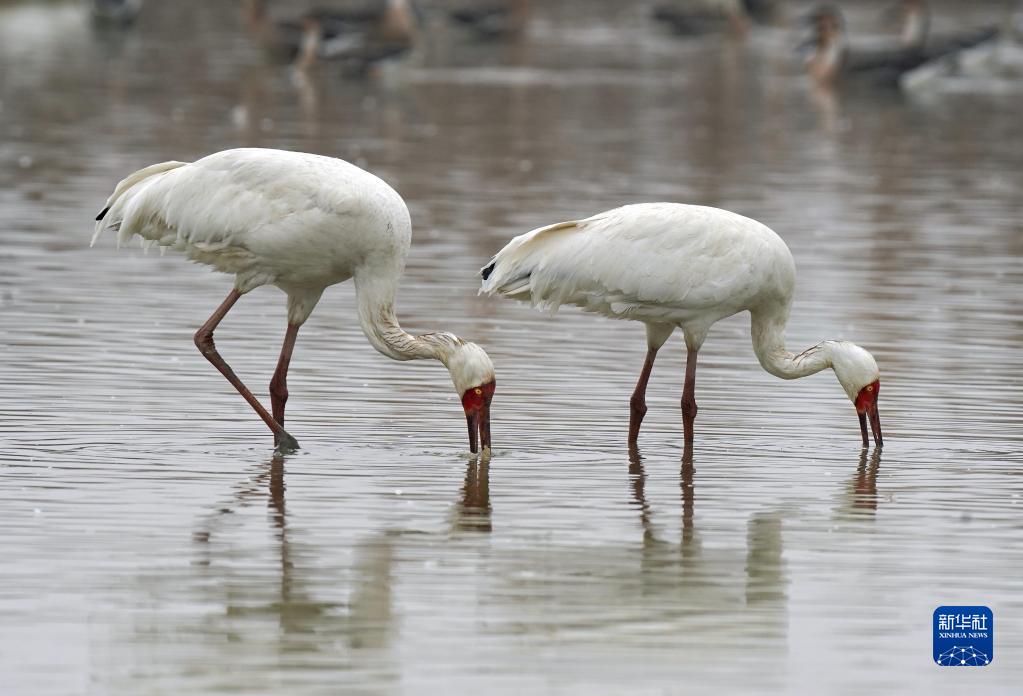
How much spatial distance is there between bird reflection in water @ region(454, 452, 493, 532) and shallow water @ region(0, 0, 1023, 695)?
3 cm

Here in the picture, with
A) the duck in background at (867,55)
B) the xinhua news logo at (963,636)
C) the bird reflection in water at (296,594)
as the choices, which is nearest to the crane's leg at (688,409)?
the bird reflection in water at (296,594)

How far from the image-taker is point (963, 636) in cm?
748

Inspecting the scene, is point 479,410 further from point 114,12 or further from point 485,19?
point 114,12

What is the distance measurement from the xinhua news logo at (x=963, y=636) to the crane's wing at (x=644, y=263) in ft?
10.9

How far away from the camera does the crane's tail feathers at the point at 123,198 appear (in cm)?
1120

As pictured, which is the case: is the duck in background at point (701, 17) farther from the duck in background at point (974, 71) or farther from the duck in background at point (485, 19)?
the duck in background at point (974, 71)

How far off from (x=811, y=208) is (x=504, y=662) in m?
14.5

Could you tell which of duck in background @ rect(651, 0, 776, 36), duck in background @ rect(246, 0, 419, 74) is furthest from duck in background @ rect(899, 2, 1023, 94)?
duck in background @ rect(651, 0, 776, 36)

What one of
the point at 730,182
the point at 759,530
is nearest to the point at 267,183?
the point at 759,530

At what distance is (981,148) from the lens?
2833 centimetres

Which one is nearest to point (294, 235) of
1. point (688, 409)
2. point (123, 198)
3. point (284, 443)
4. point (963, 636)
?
point (284, 443)

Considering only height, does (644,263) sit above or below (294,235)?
below

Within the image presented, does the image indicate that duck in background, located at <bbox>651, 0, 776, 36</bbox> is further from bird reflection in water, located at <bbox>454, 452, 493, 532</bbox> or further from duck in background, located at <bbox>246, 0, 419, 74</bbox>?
bird reflection in water, located at <bbox>454, 452, 493, 532</bbox>

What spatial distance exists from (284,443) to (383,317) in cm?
83
